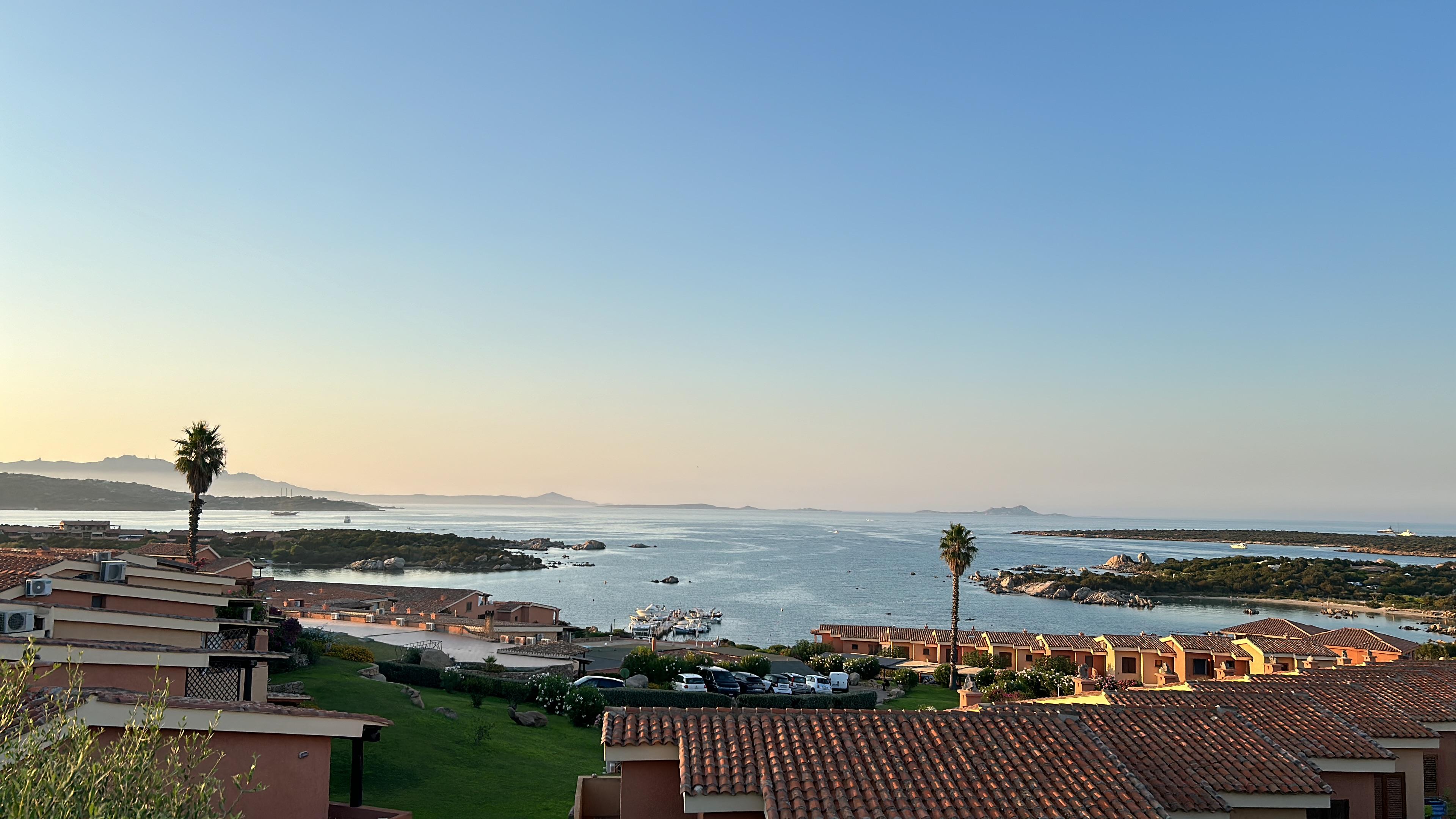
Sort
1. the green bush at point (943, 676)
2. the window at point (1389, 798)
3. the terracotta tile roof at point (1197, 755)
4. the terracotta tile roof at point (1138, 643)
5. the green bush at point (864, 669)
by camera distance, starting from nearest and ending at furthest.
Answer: the terracotta tile roof at point (1197, 755) < the window at point (1389, 798) < the green bush at point (864, 669) < the green bush at point (943, 676) < the terracotta tile roof at point (1138, 643)

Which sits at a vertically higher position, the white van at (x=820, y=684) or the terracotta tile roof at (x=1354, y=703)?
the terracotta tile roof at (x=1354, y=703)

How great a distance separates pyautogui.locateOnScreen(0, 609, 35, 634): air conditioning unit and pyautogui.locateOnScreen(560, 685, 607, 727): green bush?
17787mm

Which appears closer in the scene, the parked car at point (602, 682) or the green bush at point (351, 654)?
the parked car at point (602, 682)

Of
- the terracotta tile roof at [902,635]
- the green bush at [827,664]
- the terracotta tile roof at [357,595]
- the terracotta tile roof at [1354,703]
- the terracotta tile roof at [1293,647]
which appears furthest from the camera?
the terracotta tile roof at [902,635]

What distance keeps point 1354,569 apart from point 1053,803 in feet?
582

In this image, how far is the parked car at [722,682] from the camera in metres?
38.7

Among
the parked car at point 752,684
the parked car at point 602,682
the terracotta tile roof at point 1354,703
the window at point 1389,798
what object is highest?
the terracotta tile roof at point 1354,703

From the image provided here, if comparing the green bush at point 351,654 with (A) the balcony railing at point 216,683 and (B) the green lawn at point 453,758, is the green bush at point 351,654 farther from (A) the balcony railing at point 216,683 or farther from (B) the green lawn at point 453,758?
(A) the balcony railing at point 216,683

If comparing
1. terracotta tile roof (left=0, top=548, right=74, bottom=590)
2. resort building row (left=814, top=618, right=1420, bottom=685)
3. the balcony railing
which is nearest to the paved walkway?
terracotta tile roof (left=0, top=548, right=74, bottom=590)

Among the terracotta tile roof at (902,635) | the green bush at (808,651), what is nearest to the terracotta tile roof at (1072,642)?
the terracotta tile roof at (902,635)

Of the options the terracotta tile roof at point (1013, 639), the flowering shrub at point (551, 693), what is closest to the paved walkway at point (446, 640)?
the flowering shrub at point (551, 693)

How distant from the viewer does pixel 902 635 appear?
69.6m

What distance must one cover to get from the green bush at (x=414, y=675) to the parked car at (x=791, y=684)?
49.8 feet

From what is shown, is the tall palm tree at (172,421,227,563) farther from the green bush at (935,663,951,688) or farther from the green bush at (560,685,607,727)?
the green bush at (935,663,951,688)
